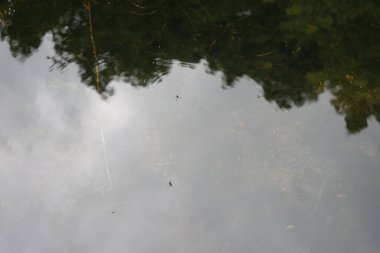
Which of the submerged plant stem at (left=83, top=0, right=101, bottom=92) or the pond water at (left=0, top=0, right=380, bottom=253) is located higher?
the submerged plant stem at (left=83, top=0, right=101, bottom=92)

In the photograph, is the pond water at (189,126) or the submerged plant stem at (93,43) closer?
the pond water at (189,126)

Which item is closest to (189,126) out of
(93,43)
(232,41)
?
(232,41)

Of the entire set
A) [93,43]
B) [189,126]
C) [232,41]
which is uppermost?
[93,43]

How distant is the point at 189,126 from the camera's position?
301 centimetres

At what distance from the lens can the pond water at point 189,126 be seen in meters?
2.61

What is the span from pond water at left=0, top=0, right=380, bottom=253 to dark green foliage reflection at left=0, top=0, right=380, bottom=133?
13mm

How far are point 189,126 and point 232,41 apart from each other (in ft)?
3.02

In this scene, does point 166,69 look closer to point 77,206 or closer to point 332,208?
point 77,206

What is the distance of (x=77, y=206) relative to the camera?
2670mm

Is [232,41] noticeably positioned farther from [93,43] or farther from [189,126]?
[93,43]

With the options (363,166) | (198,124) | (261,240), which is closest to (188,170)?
(198,124)

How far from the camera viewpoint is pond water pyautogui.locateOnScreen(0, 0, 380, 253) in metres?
2.61

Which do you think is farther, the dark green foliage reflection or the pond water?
the dark green foliage reflection

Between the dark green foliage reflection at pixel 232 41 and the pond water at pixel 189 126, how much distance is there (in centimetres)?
1
